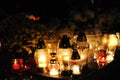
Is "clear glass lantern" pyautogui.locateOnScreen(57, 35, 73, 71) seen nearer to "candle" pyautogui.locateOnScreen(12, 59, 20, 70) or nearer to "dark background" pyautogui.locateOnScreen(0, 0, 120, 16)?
"candle" pyautogui.locateOnScreen(12, 59, 20, 70)

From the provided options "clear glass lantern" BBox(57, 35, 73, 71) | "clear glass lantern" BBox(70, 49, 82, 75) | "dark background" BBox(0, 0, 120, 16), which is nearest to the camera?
"clear glass lantern" BBox(70, 49, 82, 75)

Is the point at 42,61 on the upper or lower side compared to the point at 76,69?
upper

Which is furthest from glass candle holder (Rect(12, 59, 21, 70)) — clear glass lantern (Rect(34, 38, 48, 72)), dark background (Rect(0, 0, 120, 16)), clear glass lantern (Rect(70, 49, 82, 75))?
dark background (Rect(0, 0, 120, 16))

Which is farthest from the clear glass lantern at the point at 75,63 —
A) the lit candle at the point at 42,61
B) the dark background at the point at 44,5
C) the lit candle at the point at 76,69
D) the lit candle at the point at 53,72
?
the dark background at the point at 44,5

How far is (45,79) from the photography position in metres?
3.20

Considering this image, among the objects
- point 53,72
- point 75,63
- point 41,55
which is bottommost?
point 53,72

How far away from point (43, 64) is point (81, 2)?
10.7 ft

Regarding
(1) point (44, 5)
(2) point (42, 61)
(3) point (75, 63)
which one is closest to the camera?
(3) point (75, 63)

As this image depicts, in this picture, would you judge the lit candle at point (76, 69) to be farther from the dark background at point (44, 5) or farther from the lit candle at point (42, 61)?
the dark background at point (44, 5)

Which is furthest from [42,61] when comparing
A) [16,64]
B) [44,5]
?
[44,5]

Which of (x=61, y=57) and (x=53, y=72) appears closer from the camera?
(x=53, y=72)

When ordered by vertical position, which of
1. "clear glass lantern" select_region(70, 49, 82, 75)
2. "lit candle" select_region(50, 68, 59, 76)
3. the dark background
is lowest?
"lit candle" select_region(50, 68, 59, 76)

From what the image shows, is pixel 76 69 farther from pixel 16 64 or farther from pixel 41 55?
pixel 16 64

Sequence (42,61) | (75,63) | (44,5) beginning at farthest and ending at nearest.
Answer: (44,5) → (42,61) → (75,63)
